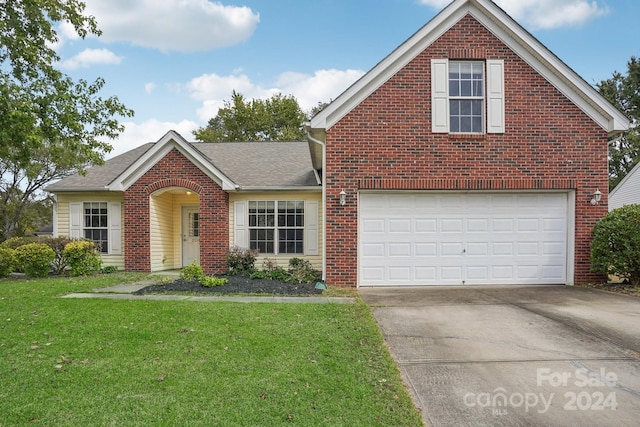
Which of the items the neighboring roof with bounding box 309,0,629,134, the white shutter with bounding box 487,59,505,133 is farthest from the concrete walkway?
the white shutter with bounding box 487,59,505,133

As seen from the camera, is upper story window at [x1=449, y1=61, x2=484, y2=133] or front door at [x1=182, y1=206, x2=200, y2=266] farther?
front door at [x1=182, y1=206, x2=200, y2=266]

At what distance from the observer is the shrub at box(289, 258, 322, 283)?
9.96 meters

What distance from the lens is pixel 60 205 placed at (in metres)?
12.8

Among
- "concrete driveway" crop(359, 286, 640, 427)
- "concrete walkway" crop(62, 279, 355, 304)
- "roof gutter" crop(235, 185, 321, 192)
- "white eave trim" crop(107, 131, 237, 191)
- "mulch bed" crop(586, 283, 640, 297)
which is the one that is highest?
"white eave trim" crop(107, 131, 237, 191)

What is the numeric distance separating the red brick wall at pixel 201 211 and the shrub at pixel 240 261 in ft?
0.83

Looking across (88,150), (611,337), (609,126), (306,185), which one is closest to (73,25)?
(88,150)

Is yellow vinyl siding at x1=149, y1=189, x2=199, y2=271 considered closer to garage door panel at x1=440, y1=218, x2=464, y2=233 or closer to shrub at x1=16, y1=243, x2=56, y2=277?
shrub at x1=16, y1=243, x2=56, y2=277

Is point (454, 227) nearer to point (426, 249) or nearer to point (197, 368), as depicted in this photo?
point (426, 249)

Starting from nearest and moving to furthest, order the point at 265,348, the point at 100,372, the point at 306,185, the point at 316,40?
Answer: 1. the point at 100,372
2. the point at 265,348
3. the point at 306,185
4. the point at 316,40

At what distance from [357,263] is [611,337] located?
523 cm

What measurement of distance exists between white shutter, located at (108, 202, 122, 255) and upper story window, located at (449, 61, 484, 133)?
35.5 ft

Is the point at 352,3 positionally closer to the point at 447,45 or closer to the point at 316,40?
the point at 316,40

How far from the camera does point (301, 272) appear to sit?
33.8 ft

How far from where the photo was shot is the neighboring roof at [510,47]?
9.20m
